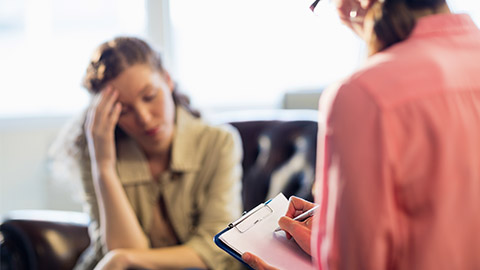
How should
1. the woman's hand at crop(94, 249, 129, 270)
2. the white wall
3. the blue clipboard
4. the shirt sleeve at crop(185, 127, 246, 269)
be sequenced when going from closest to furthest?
the blue clipboard → the woman's hand at crop(94, 249, 129, 270) → the shirt sleeve at crop(185, 127, 246, 269) → the white wall

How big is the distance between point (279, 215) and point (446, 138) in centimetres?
46

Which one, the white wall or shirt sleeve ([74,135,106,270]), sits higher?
shirt sleeve ([74,135,106,270])

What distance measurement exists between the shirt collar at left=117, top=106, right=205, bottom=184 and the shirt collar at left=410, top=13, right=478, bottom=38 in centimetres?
128

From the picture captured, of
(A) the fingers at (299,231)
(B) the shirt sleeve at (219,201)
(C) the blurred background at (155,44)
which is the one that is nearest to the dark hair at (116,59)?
(B) the shirt sleeve at (219,201)

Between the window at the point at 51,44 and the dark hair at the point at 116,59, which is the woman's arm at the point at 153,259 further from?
the window at the point at 51,44

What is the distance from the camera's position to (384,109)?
64 centimetres

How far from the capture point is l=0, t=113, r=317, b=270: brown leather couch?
6.65 ft

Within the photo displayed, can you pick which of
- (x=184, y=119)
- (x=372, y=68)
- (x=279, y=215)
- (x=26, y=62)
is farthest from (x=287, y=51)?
(x=372, y=68)

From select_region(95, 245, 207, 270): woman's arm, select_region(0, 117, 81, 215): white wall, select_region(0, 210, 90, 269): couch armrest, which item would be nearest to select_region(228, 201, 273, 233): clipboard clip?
select_region(95, 245, 207, 270): woman's arm

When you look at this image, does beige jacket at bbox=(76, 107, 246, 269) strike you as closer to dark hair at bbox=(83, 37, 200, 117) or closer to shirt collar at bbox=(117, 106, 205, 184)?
shirt collar at bbox=(117, 106, 205, 184)

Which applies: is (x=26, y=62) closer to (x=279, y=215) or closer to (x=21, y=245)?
(x=21, y=245)

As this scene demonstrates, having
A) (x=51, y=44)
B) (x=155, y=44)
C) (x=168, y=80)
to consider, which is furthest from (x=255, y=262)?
(x=51, y=44)

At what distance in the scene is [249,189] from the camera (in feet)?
7.25

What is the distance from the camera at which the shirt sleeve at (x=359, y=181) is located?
649 mm
